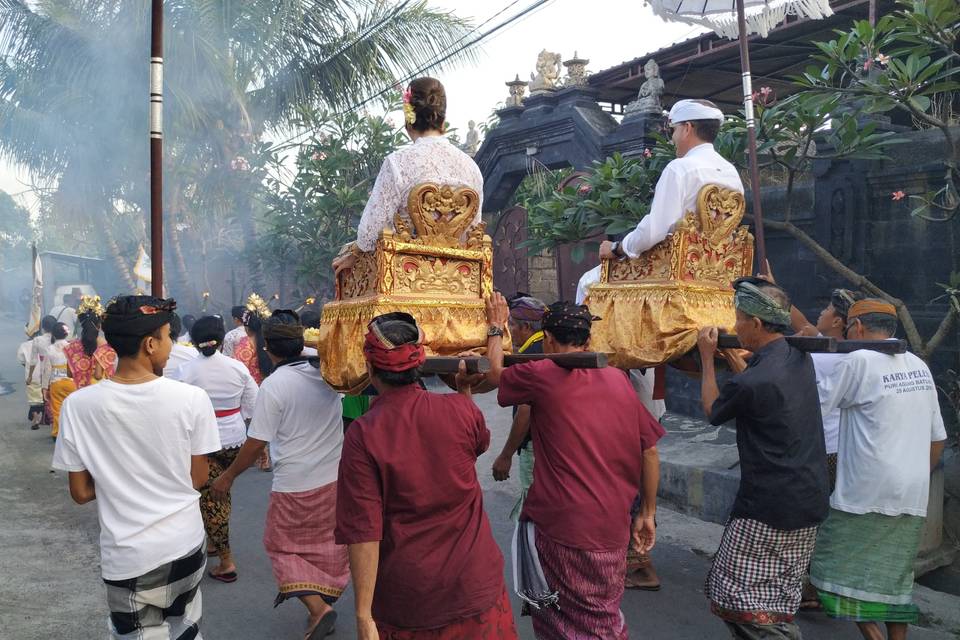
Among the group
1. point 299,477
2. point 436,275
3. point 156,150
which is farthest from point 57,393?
point 436,275

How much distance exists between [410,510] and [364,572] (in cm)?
24

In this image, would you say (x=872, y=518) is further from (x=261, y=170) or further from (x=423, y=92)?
(x=261, y=170)

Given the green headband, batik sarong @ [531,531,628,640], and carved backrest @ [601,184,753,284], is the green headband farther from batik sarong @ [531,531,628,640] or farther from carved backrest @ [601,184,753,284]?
batik sarong @ [531,531,628,640]

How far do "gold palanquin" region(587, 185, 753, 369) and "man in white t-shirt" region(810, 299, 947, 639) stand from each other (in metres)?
0.75

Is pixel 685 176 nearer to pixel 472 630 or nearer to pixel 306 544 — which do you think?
pixel 472 630

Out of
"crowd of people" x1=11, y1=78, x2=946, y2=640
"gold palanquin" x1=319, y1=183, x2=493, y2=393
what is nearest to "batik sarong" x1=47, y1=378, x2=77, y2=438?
"crowd of people" x1=11, y1=78, x2=946, y2=640

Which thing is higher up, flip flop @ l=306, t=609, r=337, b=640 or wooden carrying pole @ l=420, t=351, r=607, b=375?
wooden carrying pole @ l=420, t=351, r=607, b=375

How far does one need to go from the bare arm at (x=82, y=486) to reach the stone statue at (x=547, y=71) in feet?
35.4

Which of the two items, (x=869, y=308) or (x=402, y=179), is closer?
(x=402, y=179)

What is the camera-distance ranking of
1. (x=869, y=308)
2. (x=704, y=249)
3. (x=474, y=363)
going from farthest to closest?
(x=704, y=249)
(x=869, y=308)
(x=474, y=363)

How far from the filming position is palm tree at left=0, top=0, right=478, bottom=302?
54.0 feet

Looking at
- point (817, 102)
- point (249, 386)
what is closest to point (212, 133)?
point (249, 386)

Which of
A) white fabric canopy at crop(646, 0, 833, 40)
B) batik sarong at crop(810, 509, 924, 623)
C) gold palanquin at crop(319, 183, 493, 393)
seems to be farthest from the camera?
white fabric canopy at crop(646, 0, 833, 40)

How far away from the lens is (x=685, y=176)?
4.08 metres
